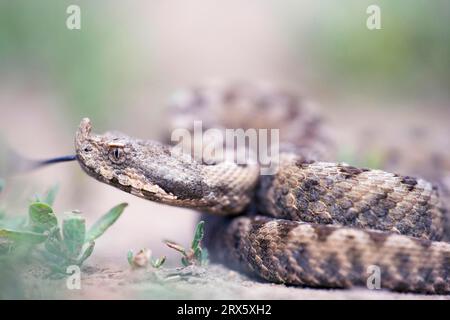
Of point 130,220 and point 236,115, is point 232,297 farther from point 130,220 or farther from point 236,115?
point 236,115

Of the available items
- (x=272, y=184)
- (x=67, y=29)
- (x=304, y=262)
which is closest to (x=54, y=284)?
(x=304, y=262)

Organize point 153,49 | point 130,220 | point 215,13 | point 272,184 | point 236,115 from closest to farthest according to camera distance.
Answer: point 272,184
point 130,220
point 236,115
point 153,49
point 215,13

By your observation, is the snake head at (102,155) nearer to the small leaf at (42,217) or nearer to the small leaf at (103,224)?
the small leaf at (103,224)

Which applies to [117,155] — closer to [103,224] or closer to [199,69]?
[103,224]

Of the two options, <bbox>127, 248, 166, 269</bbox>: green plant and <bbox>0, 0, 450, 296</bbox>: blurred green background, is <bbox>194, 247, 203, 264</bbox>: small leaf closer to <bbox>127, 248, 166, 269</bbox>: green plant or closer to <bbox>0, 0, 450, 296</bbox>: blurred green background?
<bbox>127, 248, 166, 269</bbox>: green plant

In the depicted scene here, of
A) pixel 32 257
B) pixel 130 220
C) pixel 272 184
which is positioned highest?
pixel 272 184

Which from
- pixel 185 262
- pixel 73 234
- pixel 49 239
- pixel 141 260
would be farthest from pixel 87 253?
pixel 185 262

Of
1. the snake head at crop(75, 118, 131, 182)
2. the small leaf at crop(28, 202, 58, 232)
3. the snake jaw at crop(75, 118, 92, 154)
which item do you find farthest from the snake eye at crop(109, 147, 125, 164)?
the small leaf at crop(28, 202, 58, 232)

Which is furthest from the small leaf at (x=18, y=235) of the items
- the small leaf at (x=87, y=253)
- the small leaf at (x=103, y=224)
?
the small leaf at (x=103, y=224)
